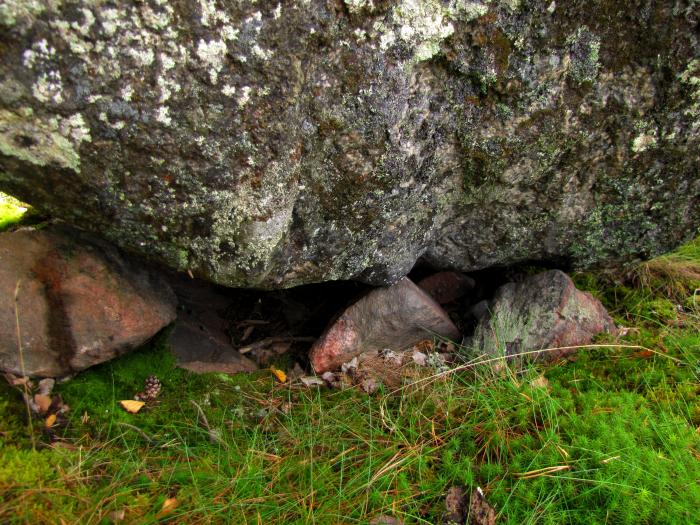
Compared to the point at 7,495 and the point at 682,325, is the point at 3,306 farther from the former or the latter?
the point at 682,325

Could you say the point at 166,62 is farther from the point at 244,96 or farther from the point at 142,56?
the point at 244,96

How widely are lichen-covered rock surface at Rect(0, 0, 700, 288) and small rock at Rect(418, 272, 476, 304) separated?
640mm

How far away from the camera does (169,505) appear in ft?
7.38

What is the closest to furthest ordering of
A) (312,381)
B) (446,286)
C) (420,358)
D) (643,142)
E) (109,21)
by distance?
1. (109,21)
2. (643,142)
3. (312,381)
4. (420,358)
5. (446,286)

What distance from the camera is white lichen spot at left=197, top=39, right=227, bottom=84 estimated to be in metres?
1.99

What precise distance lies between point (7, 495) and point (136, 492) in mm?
480

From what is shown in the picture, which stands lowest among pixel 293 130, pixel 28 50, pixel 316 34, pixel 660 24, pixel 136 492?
pixel 136 492

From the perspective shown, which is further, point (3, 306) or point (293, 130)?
point (3, 306)

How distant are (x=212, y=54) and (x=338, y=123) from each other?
1.96 ft

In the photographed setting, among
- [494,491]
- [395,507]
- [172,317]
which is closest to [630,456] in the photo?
[494,491]

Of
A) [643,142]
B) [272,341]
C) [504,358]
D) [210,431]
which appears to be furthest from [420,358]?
[643,142]

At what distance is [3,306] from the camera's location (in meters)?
2.52

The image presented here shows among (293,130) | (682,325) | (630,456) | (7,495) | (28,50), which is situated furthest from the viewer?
(682,325)

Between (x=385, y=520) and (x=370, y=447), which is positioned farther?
(x=370, y=447)
